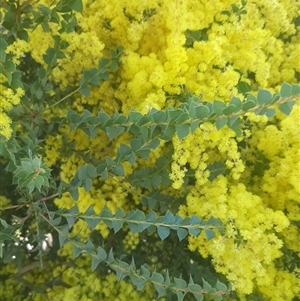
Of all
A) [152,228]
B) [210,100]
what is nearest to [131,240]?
[152,228]

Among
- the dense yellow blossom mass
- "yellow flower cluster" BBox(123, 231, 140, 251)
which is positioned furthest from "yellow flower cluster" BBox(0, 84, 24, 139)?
"yellow flower cluster" BBox(123, 231, 140, 251)

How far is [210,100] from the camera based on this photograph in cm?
59

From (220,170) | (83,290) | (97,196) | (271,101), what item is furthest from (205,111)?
(83,290)

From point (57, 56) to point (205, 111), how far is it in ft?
0.81

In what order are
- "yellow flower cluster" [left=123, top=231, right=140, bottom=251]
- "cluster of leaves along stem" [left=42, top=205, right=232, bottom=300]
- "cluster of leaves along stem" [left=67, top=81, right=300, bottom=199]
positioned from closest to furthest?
"cluster of leaves along stem" [left=67, top=81, right=300, bottom=199] → "cluster of leaves along stem" [left=42, top=205, right=232, bottom=300] → "yellow flower cluster" [left=123, top=231, right=140, bottom=251]

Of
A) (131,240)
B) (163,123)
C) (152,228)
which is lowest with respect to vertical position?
(131,240)

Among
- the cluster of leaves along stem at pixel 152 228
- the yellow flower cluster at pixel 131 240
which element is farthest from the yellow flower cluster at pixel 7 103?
the yellow flower cluster at pixel 131 240

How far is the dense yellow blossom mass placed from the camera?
1.95 feet

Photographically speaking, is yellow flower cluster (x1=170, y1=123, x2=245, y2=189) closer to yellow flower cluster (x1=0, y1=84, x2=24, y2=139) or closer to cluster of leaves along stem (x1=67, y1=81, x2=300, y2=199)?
cluster of leaves along stem (x1=67, y1=81, x2=300, y2=199)

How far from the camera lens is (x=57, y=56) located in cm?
63

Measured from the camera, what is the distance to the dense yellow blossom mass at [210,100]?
593 millimetres

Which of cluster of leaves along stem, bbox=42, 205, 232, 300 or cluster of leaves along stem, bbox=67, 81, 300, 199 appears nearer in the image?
cluster of leaves along stem, bbox=67, 81, 300, 199

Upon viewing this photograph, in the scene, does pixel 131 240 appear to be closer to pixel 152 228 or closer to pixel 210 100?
pixel 152 228

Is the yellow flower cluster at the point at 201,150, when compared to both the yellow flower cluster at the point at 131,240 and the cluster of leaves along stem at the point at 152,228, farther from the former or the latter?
the yellow flower cluster at the point at 131,240
